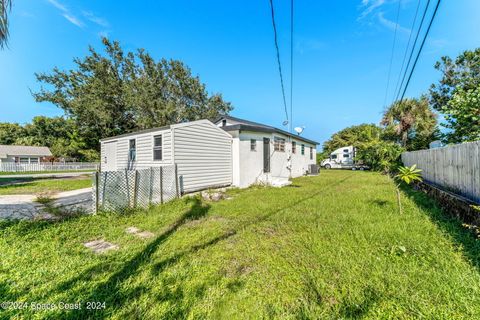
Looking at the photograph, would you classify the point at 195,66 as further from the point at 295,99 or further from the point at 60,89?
the point at 295,99

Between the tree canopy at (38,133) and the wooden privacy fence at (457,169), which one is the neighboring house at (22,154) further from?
the wooden privacy fence at (457,169)

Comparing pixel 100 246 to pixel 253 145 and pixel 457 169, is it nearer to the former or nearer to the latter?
pixel 457 169

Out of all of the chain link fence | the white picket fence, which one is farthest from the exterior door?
the white picket fence

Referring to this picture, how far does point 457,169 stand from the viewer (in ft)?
16.3

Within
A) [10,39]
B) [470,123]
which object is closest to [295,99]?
[470,123]

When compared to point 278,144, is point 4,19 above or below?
above

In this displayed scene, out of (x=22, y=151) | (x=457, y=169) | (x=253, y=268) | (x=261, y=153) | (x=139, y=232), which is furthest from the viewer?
(x=22, y=151)

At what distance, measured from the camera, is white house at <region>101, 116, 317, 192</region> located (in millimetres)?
7859

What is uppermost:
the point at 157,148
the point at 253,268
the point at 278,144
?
the point at 278,144

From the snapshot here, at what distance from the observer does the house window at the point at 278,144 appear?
12.4 metres

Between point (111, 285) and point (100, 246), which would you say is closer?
point (111, 285)

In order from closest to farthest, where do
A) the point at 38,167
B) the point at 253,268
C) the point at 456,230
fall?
the point at 253,268, the point at 456,230, the point at 38,167

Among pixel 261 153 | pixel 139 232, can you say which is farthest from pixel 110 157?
pixel 139 232

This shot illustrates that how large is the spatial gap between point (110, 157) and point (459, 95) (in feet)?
53.5
